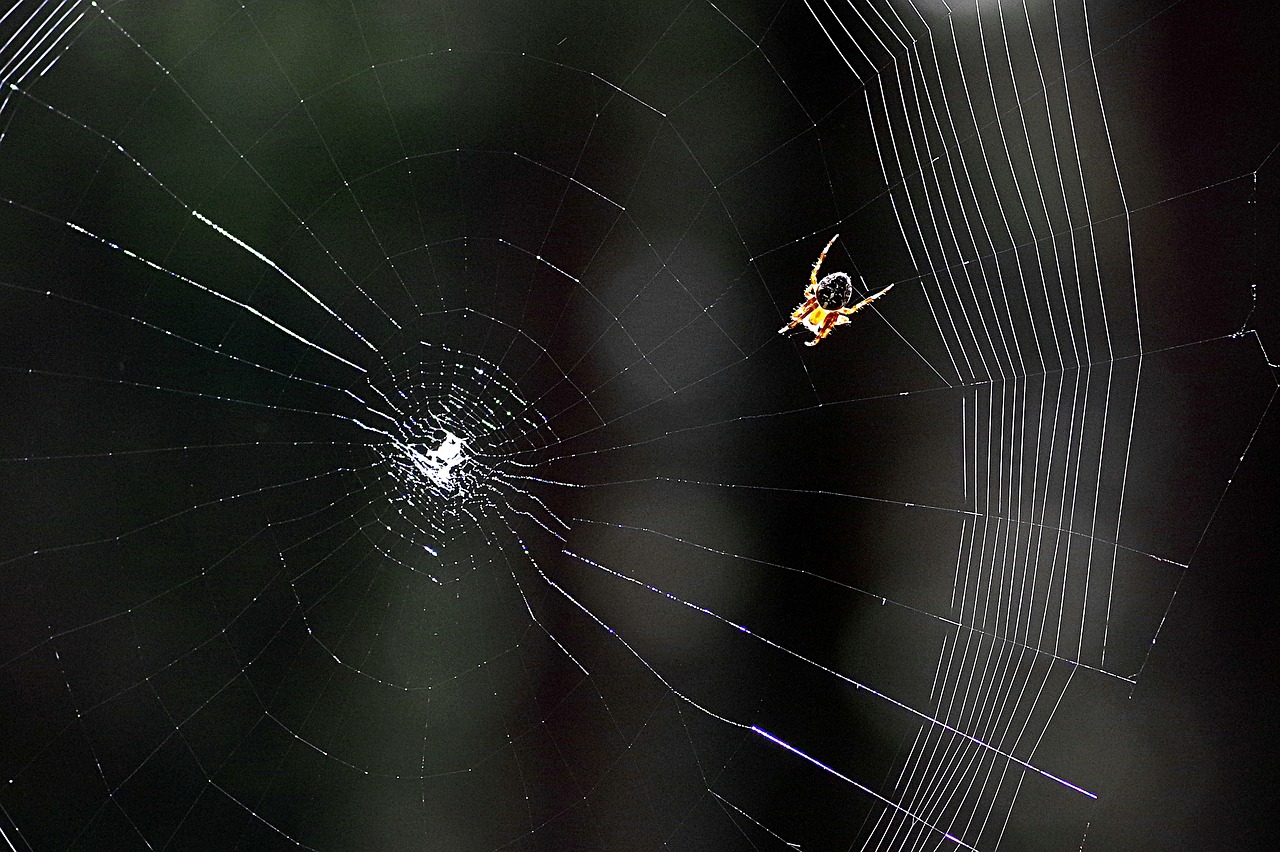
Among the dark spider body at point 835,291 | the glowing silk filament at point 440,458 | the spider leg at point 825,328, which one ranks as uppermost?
the dark spider body at point 835,291

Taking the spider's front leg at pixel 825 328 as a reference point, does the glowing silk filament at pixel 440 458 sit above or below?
below

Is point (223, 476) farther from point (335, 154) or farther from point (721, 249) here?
point (721, 249)

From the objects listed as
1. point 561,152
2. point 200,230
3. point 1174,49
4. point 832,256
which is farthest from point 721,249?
point 200,230

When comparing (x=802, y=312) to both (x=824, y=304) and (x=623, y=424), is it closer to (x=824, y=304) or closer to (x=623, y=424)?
(x=824, y=304)

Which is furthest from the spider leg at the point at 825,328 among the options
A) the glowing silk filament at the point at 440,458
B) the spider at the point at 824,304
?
the glowing silk filament at the point at 440,458

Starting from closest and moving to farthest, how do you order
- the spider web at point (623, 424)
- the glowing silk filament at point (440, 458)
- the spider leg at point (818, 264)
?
the spider web at point (623, 424) → the spider leg at point (818, 264) → the glowing silk filament at point (440, 458)

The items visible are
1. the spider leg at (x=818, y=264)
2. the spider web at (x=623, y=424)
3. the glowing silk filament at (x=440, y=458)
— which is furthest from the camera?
the glowing silk filament at (x=440, y=458)

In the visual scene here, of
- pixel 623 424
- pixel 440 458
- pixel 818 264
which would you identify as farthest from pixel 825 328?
pixel 440 458

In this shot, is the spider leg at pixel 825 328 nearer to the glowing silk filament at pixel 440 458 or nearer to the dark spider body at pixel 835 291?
the dark spider body at pixel 835 291

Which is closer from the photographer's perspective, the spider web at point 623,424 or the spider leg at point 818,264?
the spider web at point 623,424
